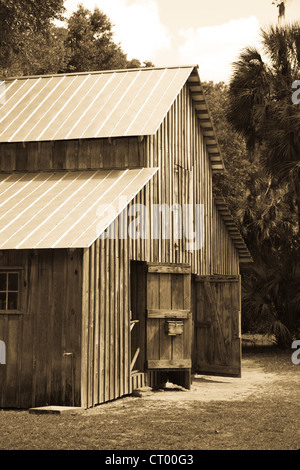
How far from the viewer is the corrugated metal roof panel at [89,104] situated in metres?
15.8

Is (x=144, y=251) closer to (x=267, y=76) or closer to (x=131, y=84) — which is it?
(x=131, y=84)

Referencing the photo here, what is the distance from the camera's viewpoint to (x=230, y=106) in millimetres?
23453

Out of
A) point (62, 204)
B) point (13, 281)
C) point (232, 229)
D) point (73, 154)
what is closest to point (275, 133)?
point (232, 229)

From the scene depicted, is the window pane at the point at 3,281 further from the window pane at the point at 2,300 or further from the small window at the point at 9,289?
the window pane at the point at 2,300

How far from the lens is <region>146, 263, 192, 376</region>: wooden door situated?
14461mm

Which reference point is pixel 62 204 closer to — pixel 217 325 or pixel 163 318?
pixel 163 318

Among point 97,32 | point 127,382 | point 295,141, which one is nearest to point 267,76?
point 295,141

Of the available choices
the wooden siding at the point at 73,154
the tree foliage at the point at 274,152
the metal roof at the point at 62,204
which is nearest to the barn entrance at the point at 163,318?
the metal roof at the point at 62,204

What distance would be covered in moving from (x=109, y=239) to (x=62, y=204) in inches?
44.0

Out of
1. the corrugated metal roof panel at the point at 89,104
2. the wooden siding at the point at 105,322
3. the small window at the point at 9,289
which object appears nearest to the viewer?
the wooden siding at the point at 105,322

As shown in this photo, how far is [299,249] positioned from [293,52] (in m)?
6.06

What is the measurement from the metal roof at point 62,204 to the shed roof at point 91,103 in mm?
974

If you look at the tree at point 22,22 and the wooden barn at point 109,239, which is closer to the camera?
the wooden barn at point 109,239

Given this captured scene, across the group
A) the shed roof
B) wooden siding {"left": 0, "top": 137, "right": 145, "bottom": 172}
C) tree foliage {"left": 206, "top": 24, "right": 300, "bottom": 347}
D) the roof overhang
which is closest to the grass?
wooden siding {"left": 0, "top": 137, "right": 145, "bottom": 172}
